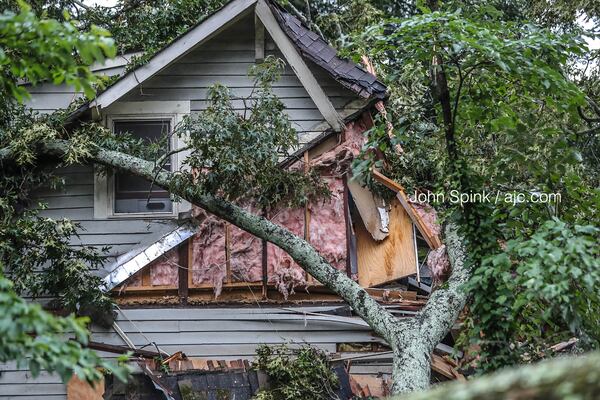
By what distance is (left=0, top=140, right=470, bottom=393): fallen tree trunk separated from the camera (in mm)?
6758

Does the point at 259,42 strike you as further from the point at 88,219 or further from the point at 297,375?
the point at 297,375

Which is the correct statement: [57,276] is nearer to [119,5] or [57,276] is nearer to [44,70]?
[44,70]

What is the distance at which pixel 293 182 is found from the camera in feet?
28.3

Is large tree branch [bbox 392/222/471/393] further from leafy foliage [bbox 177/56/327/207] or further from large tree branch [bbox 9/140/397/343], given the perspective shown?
leafy foliage [bbox 177/56/327/207]

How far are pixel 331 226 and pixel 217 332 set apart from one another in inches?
74.4

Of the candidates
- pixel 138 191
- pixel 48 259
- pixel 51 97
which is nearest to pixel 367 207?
pixel 138 191

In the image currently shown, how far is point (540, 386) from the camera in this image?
6.77 feet

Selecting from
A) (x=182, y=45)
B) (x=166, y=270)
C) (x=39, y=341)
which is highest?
(x=182, y=45)

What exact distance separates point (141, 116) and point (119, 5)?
3.62 m

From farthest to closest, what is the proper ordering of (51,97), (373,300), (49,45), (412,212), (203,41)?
(51,97) → (203,41) → (412,212) → (373,300) → (49,45)

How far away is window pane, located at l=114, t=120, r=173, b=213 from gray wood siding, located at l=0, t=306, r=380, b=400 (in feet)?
4.27

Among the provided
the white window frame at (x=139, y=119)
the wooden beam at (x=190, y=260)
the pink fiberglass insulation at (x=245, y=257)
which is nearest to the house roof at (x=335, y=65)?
the white window frame at (x=139, y=119)

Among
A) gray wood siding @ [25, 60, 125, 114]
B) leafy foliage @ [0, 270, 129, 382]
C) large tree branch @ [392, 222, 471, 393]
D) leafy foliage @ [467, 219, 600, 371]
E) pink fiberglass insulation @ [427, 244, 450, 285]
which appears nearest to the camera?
leafy foliage @ [0, 270, 129, 382]

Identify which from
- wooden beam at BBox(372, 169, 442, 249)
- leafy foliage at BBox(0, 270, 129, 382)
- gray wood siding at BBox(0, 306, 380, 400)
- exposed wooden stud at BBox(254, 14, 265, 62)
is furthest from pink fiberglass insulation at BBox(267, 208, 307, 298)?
leafy foliage at BBox(0, 270, 129, 382)
